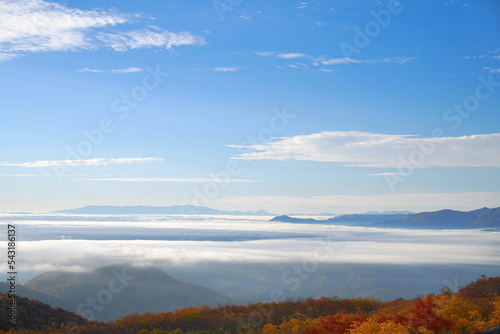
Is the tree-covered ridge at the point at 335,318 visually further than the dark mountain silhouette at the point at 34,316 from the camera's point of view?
No

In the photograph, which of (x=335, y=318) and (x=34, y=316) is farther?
(x=34, y=316)

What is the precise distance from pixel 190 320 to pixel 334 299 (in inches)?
346

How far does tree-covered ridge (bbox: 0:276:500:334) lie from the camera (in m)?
10.8

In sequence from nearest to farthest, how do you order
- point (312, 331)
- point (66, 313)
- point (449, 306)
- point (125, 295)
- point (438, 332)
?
point (438, 332), point (449, 306), point (312, 331), point (66, 313), point (125, 295)

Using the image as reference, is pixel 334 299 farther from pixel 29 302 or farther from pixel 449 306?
pixel 29 302

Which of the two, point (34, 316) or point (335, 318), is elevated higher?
point (335, 318)

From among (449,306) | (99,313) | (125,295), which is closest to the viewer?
(449,306)

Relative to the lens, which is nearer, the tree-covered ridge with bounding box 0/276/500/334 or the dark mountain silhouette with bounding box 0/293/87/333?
the tree-covered ridge with bounding box 0/276/500/334

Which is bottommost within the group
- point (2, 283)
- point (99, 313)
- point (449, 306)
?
point (99, 313)

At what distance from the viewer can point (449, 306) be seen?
11.4m

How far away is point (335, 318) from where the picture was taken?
13562 mm

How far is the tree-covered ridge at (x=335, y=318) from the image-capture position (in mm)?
10844

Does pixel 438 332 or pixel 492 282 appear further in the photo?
pixel 492 282

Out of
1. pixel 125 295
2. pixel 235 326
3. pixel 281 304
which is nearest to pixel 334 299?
pixel 281 304
